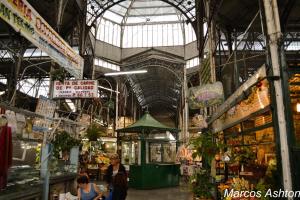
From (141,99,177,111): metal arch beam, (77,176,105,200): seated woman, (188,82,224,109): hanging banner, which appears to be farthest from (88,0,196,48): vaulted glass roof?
(77,176,105,200): seated woman

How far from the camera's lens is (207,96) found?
28.7 feet

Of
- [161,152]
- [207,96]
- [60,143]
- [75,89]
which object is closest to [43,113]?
[60,143]

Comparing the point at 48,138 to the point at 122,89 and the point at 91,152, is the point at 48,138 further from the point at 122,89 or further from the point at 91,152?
the point at 122,89

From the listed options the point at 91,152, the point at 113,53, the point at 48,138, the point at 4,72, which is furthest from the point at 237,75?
the point at 113,53

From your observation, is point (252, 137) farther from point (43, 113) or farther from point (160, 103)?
point (160, 103)

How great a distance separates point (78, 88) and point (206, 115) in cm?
823

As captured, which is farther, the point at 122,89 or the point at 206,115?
the point at 122,89

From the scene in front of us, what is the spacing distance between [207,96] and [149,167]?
8.03m

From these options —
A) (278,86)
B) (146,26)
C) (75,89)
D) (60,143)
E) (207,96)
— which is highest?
(146,26)

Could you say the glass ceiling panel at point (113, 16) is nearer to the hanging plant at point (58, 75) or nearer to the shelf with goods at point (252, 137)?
the shelf with goods at point (252, 137)

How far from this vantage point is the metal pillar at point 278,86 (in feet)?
16.2

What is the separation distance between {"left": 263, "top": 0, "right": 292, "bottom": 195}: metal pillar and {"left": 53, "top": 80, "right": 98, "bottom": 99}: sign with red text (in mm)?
4351

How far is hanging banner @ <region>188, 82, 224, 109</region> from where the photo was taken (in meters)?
8.59

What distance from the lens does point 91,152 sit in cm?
1917
